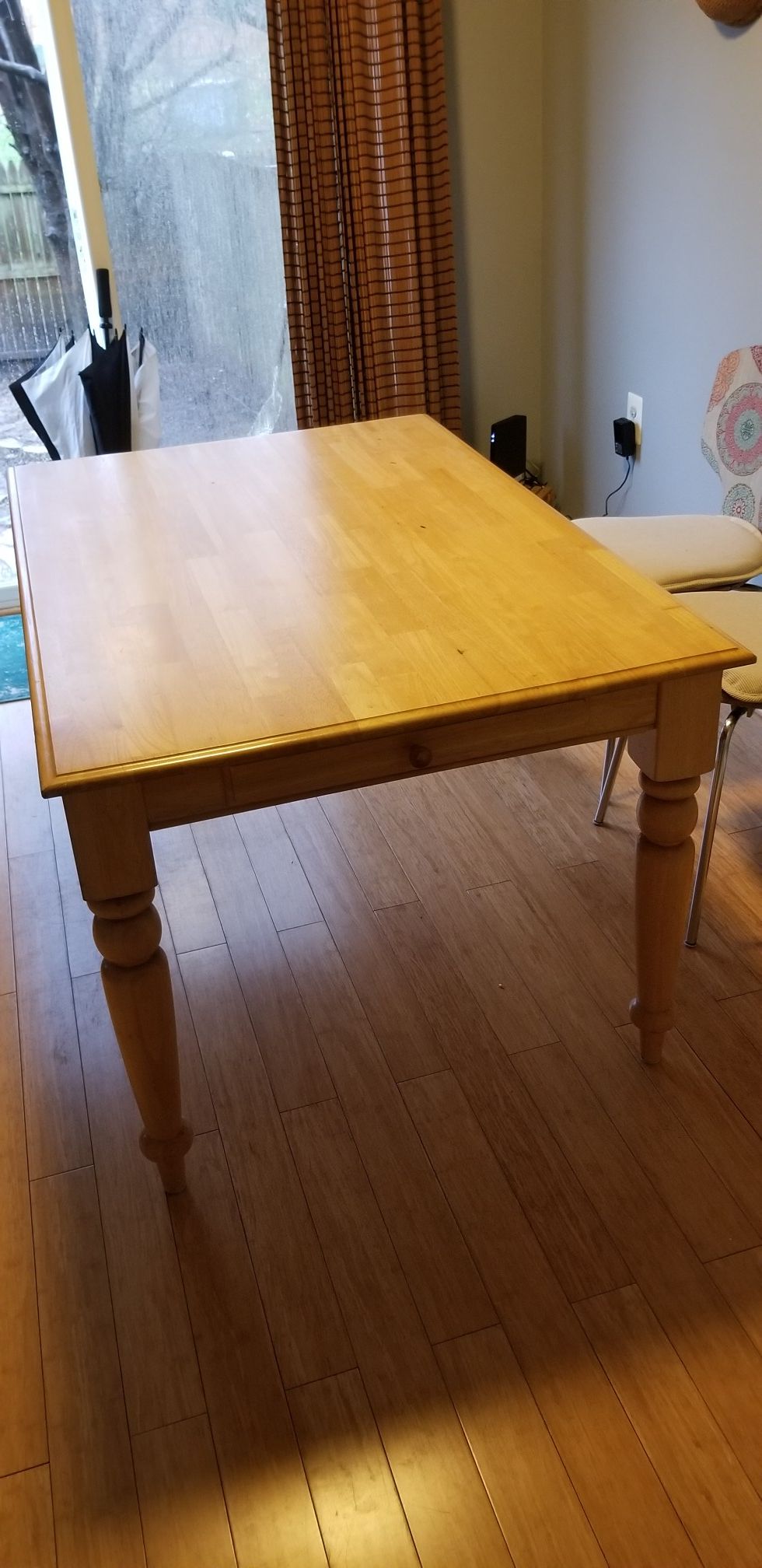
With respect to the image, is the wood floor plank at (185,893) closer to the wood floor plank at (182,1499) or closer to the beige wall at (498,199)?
the wood floor plank at (182,1499)

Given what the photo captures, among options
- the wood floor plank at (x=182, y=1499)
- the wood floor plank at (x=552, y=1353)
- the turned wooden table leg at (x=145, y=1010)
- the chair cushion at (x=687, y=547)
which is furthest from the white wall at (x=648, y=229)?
the wood floor plank at (x=182, y=1499)

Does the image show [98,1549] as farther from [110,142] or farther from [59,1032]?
[110,142]

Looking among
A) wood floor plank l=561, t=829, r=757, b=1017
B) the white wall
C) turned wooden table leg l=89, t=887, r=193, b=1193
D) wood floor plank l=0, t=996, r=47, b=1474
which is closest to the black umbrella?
the white wall

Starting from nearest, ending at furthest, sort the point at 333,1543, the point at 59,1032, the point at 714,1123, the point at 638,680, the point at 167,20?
the point at 333,1543 < the point at 638,680 < the point at 714,1123 < the point at 59,1032 < the point at 167,20

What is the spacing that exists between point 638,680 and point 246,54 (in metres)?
2.53

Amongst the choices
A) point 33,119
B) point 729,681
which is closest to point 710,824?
point 729,681

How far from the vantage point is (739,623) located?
Result: 207cm

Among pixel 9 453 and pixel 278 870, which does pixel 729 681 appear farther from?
pixel 9 453

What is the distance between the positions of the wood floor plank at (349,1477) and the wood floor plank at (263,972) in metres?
0.46

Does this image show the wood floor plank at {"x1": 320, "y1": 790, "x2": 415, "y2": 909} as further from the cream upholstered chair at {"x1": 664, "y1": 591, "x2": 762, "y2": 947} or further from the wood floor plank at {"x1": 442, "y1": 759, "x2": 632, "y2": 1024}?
the cream upholstered chair at {"x1": 664, "y1": 591, "x2": 762, "y2": 947}

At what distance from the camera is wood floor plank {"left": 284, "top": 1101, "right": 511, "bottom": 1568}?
4.21ft

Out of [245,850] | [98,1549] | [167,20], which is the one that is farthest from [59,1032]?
[167,20]

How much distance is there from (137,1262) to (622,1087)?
70 cm

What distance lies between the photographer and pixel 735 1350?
1434 millimetres
